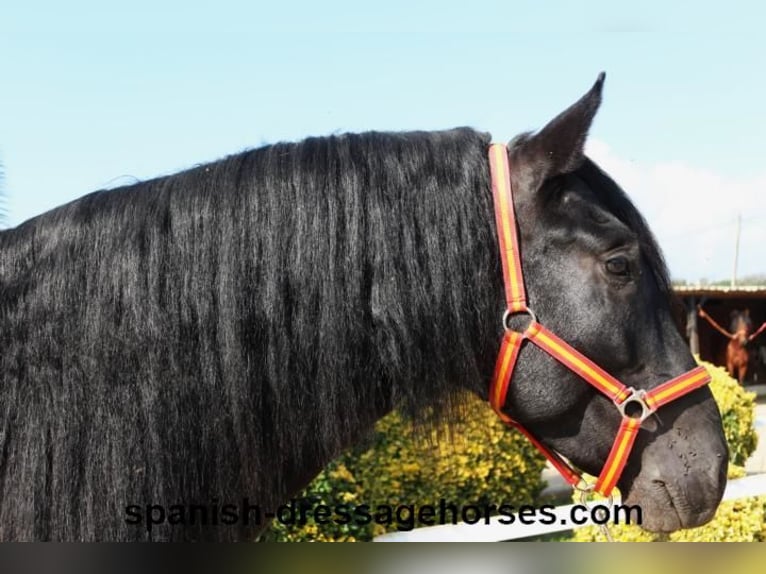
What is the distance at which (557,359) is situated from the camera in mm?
1744

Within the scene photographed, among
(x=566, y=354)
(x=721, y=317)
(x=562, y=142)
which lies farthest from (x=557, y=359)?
(x=721, y=317)

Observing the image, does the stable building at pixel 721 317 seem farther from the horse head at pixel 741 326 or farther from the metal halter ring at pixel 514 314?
the metal halter ring at pixel 514 314

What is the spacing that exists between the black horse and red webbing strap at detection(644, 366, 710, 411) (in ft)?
0.09

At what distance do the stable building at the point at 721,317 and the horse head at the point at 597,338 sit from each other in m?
15.6

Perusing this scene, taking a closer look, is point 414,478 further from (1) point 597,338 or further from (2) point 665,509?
(1) point 597,338

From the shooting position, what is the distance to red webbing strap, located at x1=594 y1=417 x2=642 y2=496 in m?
1.77

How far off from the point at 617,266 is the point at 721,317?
18.9 metres

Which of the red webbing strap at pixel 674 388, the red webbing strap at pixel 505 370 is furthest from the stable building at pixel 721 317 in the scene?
the red webbing strap at pixel 505 370

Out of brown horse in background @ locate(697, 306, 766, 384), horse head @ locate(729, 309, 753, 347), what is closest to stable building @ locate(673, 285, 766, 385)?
brown horse in background @ locate(697, 306, 766, 384)

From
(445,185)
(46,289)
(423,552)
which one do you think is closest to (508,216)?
(445,185)

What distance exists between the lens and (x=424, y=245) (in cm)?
173

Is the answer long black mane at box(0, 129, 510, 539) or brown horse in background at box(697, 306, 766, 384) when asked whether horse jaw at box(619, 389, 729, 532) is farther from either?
brown horse in background at box(697, 306, 766, 384)

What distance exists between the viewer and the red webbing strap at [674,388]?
176 centimetres

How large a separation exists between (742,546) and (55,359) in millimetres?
1771
